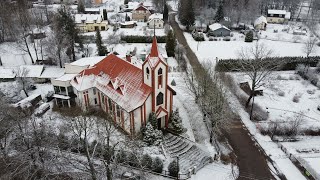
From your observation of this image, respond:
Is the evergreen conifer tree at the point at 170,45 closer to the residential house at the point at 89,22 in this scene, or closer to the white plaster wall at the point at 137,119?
the residential house at the point at 89,22

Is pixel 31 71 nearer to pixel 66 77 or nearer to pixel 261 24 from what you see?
pixel 66 77

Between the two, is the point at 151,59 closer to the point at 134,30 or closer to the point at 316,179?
the point at 316,179

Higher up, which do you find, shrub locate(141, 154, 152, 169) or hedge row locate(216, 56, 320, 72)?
hedge row locate(216, 56, 320, 72)

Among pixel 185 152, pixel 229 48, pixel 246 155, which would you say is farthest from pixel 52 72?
pixel 229 48

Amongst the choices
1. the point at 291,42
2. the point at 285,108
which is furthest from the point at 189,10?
the point at 285,108

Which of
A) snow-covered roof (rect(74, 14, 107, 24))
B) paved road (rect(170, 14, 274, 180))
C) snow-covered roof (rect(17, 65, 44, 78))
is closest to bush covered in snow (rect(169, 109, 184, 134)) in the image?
paved road (rect(170, 14, 274, 180))

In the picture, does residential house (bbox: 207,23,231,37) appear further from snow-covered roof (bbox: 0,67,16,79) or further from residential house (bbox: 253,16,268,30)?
snow-covered roof (bbox: 0,67,16,79)

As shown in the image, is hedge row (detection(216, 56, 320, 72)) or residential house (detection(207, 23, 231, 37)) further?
residential house (detection(207, 23, 231, 37))
